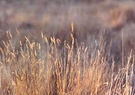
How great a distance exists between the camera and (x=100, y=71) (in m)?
4.52

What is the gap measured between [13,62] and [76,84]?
2.39ft

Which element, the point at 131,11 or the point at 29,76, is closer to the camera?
the point at 29,76

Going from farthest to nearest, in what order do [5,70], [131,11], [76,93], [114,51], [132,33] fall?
1. [131,11]
2. [132,33]
3. [114,51]
4. [5,70]
5. [76,93]

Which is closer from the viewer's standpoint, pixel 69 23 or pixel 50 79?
pixel 50 79

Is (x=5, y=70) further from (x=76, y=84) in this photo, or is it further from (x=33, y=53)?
(x=76, y=84)

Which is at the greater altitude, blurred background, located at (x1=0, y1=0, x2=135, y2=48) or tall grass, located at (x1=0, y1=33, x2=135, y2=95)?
tall grass, located at (x1=0, y1=33, x2=135, y2=95)

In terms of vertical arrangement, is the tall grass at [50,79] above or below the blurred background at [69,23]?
above

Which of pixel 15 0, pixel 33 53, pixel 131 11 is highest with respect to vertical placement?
pixel 33 53

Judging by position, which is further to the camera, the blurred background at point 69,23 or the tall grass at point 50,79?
the blurred background at point 69,23

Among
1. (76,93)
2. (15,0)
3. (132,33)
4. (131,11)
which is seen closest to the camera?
(76,93)

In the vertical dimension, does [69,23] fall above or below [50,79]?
below

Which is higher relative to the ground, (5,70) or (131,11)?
(5,70)

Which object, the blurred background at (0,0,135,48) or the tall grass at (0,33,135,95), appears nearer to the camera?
the tall grass at (0,33,135,95)

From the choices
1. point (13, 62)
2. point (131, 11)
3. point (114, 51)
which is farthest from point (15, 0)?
point (13, 62)
